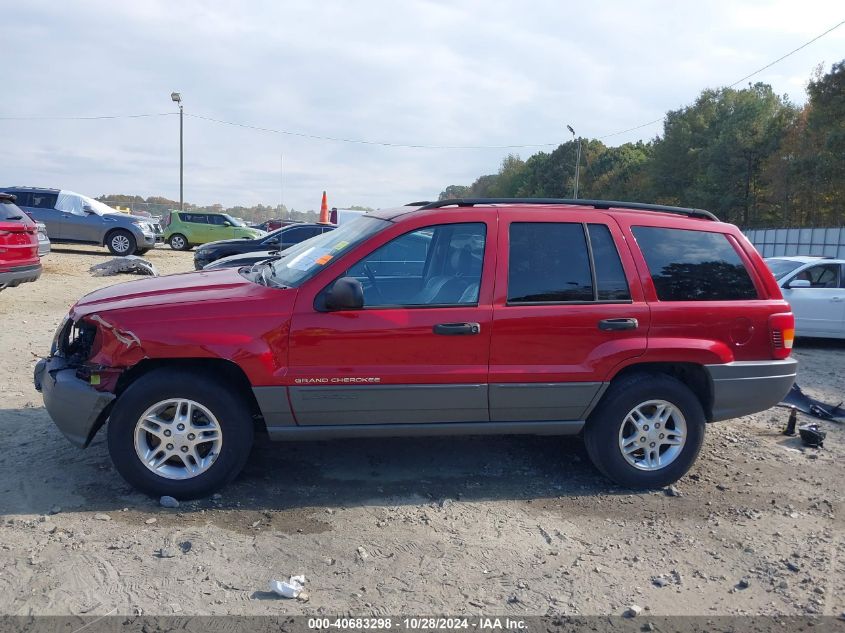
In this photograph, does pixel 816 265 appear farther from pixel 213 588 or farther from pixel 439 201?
pixel 213 588

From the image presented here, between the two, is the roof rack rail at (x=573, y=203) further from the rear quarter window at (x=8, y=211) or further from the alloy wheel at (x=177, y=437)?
the rear quarter window at (x=8, y=211)

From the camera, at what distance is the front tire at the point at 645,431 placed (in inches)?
176

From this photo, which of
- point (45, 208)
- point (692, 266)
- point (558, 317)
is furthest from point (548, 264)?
point (45, 208)

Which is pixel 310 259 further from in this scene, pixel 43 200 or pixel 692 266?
pixel 43 200

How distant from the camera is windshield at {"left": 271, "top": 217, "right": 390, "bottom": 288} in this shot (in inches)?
170

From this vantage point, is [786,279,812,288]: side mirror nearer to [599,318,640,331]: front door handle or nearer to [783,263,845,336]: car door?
[783,263,845,336]: car door

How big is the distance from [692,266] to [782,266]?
7159mm

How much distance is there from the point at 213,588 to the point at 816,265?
10.1 m

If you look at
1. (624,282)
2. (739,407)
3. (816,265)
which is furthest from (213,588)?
(816,265)

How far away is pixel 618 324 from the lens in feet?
14.3

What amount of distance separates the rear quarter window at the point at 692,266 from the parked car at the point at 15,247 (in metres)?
8.62

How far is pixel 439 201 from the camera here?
458 cm

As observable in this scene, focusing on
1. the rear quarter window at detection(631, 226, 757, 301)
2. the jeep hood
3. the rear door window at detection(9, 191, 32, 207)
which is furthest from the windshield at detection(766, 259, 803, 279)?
the rear door window at detection(9, 191, 32, 207)

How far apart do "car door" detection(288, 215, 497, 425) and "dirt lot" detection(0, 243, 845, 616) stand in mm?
583
